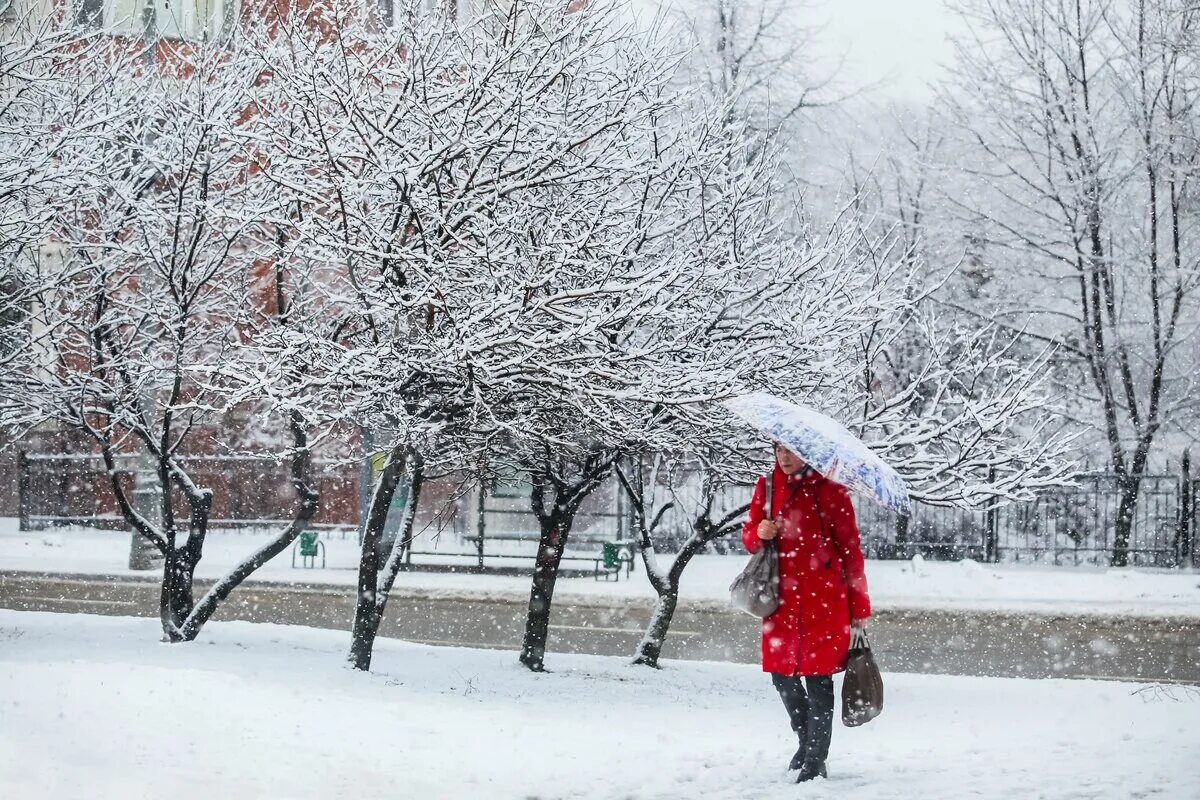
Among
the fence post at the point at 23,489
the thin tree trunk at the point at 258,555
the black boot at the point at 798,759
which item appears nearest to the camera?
the black boot at the point at 798,759

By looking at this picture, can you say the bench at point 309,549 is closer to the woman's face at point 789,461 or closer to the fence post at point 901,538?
the fence post at point 901,538

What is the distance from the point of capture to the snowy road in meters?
12.9

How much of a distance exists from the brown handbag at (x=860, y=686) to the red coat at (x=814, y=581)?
43 millimetres

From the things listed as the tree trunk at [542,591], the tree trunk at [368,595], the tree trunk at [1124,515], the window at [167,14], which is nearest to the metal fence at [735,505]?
the tree trunk at [1124,515]

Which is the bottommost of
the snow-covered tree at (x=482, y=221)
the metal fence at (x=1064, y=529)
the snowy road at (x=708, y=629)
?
the snowy road at (x=708, y=629)

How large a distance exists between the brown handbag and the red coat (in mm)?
43

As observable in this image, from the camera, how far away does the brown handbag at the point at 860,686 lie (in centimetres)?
558

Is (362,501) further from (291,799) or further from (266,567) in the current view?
(291,799)

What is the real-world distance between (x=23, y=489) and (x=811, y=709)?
70.4 feet

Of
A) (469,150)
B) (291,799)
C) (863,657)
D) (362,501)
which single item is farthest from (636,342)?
(362,501)

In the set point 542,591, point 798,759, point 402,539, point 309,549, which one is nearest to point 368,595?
point 402,539

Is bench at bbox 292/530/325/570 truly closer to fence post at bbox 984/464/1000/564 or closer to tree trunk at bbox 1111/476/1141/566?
fence post at bbox 984/464/1000/564

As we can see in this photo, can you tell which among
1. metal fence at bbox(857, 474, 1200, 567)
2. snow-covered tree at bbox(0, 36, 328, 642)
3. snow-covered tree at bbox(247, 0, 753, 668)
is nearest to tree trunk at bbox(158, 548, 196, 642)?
snow-covered tree at bbox(0, 36, 328, 642)

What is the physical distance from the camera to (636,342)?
9156mm
